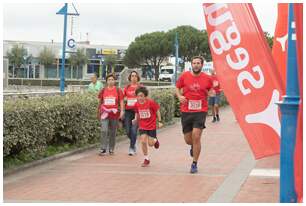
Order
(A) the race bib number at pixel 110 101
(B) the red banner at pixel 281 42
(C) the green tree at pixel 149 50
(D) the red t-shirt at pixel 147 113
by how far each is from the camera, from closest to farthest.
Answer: (B) the red banner at pixel 281 42, (D) the red t-shirt at pixel 147 113, (A) the race bib number at pixel 110 101, (C) the green tree at pixel 149 50

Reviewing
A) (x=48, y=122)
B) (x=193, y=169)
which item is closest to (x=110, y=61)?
(x=48, y=122)

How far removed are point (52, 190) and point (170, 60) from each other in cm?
6893

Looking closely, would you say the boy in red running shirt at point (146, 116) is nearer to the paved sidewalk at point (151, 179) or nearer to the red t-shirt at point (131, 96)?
the paved sidewalk at point (151, 179)

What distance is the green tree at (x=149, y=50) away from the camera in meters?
73.0

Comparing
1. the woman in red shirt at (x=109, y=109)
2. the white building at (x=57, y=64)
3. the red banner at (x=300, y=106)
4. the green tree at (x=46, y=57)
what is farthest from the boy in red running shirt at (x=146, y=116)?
the green tree at (x=46, y=57)

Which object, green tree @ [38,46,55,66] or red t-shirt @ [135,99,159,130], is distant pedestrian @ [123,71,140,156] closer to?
red t-shirt @ [135,99,159,130]

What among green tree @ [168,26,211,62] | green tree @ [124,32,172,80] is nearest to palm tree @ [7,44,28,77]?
green tree @ [124,32,172,80]

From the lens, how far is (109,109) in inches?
458

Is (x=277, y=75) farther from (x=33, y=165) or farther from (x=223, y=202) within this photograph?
(x=33, y=165)

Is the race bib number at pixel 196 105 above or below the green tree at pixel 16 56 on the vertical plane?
below

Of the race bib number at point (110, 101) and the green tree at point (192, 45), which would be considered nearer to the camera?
the race bib number at point (110, 101)

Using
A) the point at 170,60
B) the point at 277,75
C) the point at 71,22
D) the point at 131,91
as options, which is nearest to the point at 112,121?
the point at 131,91

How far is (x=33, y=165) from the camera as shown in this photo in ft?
32.9

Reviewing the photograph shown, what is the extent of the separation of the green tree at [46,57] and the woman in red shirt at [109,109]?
57.2 metres
